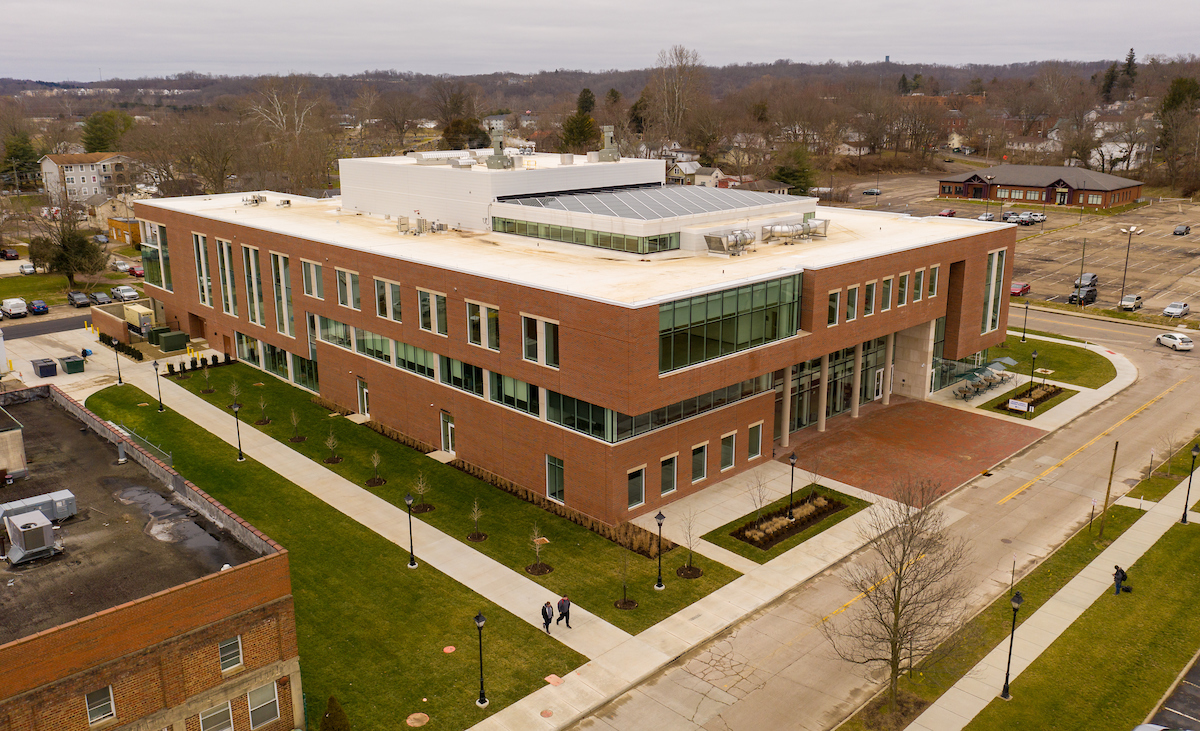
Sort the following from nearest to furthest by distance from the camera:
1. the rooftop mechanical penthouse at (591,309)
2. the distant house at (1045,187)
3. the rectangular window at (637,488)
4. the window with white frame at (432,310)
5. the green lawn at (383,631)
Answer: the green lawn at (383,631)
the rooftop mechanical penthouse at (591,309)
the rectangular window at (637,488)
the window with white frame at (432,310)
the distant house at (1045,187)

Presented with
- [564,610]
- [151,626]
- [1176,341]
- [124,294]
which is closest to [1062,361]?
[1176,341]

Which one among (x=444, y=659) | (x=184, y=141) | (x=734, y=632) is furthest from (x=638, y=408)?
(x=184, y=141)

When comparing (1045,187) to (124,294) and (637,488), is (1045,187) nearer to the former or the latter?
(637,488)

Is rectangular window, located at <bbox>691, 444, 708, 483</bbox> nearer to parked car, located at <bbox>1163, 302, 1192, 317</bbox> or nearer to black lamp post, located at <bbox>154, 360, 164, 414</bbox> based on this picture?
black lamp post, located at <bbox>154, 360, 164, 414</bbox>

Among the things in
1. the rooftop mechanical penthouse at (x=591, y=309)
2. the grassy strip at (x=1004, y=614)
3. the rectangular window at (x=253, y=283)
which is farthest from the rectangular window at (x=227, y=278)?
the grassy strip at (x=1004, y=614)

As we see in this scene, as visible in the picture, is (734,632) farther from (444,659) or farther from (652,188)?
(652,188)

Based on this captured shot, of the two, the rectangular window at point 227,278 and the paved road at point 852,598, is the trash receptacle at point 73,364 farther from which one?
the paved road at point 852,598
